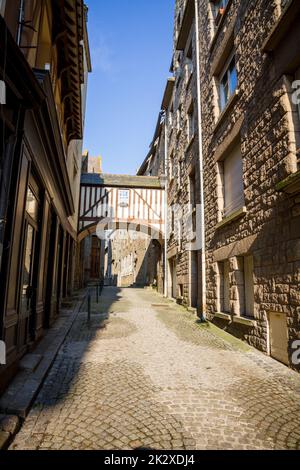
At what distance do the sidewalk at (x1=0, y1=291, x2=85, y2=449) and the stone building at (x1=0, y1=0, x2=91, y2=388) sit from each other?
0.13 meters

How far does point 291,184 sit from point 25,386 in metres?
3.90

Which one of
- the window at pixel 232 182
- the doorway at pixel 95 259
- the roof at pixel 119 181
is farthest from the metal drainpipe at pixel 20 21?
the doorway at pixel 95 259

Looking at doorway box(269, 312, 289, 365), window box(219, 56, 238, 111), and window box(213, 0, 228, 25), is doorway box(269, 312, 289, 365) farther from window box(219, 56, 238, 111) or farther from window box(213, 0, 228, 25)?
window box(213, 0, 228, 25)

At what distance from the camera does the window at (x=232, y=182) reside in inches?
239

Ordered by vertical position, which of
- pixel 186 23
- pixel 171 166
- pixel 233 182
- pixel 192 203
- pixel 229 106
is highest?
pixel 186 23

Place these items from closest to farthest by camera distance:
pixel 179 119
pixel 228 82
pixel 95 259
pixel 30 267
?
pixel 30 267 < pixel 228 82 < pixel 179 119 < pixel 95 259

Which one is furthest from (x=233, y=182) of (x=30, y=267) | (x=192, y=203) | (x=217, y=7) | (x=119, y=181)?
(x=119, y=181)

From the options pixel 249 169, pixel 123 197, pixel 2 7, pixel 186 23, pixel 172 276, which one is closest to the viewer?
pixel 2 7

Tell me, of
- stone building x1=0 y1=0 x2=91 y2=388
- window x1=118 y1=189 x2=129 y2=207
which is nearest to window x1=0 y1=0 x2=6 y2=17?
stone building x1=0 y1=0 x2=91 y2=388

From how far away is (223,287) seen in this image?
6.77 metres

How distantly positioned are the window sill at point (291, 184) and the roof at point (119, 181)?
40.9 feet

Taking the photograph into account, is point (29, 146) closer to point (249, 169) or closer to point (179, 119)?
point (249, 169)

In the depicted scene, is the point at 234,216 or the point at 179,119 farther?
the point at 179,119

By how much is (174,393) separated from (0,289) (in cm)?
213
